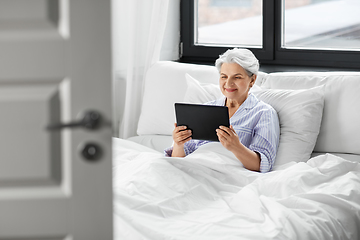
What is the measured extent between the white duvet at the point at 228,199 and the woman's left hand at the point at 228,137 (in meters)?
0.08

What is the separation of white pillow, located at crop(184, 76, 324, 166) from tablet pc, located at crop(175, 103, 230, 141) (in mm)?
410

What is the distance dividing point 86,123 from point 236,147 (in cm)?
103

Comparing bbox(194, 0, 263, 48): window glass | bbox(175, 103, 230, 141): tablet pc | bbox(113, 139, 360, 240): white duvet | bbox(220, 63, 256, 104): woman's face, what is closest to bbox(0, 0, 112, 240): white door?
bbox(113, 139, 360, 240): white duvet

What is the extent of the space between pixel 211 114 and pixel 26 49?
103cm

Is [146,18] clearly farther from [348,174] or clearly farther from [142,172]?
[348,174]

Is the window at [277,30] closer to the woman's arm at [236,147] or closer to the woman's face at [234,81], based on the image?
the woman's face at [234,81]

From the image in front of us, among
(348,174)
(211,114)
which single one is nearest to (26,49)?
(211,114)

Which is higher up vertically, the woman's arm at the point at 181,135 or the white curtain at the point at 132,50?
the white curtain at the point at 132,50

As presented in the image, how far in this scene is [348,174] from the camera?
6.93 ft

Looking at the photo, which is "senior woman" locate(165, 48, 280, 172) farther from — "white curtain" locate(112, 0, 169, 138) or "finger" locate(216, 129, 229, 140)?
"white curtain" locate(112, 0, 169, 138)

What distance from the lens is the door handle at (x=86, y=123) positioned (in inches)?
50.2

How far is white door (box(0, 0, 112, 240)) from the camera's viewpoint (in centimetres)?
129

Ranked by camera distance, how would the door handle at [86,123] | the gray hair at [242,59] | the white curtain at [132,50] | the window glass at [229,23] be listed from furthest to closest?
the window glass at [229,23] → the white curtain at [132,50] → the gray hair at [242,59] → the door handle at [86,123]

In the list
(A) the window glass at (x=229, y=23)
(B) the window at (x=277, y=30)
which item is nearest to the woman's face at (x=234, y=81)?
(B) the window at (x=277, y=30)
